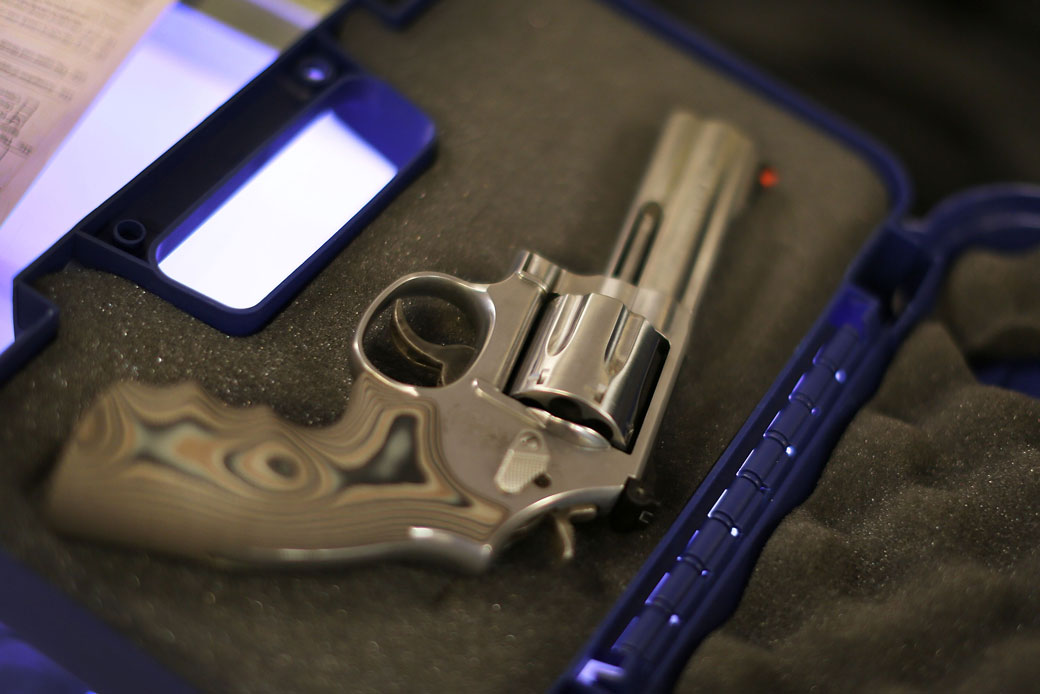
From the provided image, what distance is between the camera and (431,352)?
689 millimetres

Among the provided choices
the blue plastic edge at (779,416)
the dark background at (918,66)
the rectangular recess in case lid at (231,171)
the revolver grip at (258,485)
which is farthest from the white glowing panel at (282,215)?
the dark background at (918,66)

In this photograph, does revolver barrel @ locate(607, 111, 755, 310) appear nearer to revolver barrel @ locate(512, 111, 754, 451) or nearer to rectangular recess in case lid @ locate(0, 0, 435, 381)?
revolver barrel @ locate(512, 111, 754, 451)

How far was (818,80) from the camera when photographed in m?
1.38

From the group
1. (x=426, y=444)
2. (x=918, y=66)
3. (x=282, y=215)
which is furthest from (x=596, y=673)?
(x=918, y=66)

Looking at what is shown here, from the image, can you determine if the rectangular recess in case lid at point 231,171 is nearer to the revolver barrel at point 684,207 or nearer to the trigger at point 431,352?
the trigger at point 431,352

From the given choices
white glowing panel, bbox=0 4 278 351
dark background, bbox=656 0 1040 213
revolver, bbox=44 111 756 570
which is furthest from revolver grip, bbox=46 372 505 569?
dark background, bbox=656 0 1040 213

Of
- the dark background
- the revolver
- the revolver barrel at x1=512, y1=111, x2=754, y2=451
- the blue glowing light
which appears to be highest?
the dark background

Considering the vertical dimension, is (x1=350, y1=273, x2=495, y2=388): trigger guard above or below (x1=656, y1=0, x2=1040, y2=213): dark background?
below

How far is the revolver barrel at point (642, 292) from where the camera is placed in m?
0.64

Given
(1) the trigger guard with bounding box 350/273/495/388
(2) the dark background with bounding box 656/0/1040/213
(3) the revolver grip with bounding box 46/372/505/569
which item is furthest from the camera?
(2) the dark background with bounding box 656/0/1040/213

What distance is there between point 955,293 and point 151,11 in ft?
2.47

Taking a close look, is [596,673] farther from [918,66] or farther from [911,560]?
[918,66]

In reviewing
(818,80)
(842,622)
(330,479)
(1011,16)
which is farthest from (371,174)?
(1011,16)

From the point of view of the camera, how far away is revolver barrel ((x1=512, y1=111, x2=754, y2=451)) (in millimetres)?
637
